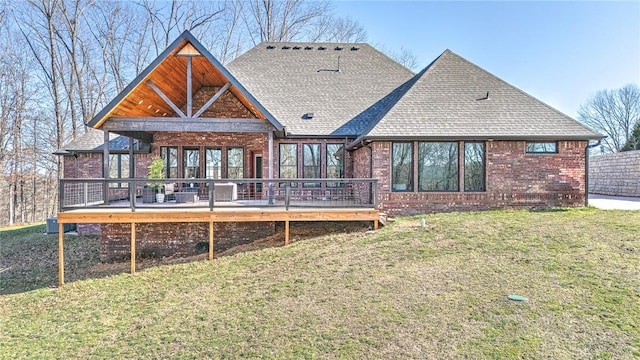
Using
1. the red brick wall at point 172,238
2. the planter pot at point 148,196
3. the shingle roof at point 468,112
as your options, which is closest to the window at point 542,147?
the shingle roof at point 468,112

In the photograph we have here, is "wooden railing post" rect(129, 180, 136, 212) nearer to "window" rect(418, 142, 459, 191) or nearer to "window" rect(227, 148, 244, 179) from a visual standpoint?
"window" rect(227, 148, 244, 179)

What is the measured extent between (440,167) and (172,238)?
7886mm

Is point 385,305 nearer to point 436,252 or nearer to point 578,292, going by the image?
point 436,252

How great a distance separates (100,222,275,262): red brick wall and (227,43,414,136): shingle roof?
3.58 meters

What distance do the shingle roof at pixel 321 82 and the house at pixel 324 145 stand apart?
8 cm

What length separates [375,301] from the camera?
5.57 metres

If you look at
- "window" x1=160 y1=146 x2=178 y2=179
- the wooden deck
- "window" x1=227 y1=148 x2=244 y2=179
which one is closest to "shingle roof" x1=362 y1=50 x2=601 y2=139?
the wooden deck

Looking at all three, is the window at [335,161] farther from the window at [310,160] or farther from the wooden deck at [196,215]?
the wooden deck at [196,215]

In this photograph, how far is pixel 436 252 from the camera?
7281mm

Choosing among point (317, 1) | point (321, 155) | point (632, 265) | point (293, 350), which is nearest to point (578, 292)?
point (632, 265)

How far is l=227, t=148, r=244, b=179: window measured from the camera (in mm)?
12867

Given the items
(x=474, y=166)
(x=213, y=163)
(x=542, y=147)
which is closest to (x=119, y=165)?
(x=213, y=163)

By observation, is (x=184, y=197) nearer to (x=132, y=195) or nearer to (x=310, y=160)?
(x=132, y=195)

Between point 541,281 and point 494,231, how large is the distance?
8.11 ft
